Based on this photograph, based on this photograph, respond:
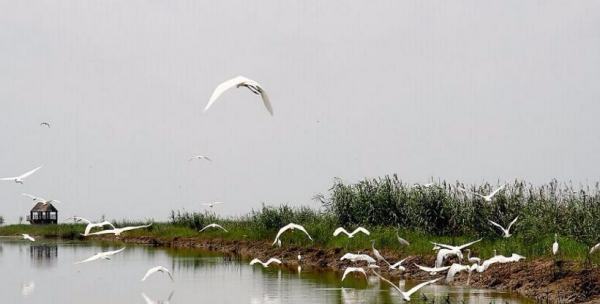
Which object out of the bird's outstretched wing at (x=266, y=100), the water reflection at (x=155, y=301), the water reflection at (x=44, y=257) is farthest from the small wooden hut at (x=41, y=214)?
the bird's outstretched wing at (x=266, y=100)

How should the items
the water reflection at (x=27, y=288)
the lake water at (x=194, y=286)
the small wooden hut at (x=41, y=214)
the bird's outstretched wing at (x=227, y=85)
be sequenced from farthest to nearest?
the small wooden hut at (x=41, y=214)
the water reflection at (x=27, y=288)
the lake water at (x=194, y=286)
the bird's outstretched wing at (x=227, y=85)

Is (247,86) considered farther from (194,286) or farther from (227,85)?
(194,286)

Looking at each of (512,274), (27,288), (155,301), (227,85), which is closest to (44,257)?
(27,288)

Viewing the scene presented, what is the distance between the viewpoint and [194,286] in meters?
17.5

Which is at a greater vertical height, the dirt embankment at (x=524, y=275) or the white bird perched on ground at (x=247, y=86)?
the white bird perched on ground at (x=247, y=86)

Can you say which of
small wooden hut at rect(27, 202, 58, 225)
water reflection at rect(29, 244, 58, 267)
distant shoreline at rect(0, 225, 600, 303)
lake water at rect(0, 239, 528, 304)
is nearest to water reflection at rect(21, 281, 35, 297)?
lake water at rect(0, 239, 528, 304)

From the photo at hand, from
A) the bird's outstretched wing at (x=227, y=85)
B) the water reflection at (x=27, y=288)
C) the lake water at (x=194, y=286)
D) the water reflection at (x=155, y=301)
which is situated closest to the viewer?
the bird's outstretched wing at (x=227, y=85)

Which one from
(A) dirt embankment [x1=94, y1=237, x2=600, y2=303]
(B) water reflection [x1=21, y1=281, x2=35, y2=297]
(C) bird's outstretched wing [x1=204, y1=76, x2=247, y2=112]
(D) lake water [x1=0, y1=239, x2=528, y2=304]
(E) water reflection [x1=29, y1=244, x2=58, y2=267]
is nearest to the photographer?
(C) bird's outstretched wing [x1=204, y1=76, x2=247, y2=112]

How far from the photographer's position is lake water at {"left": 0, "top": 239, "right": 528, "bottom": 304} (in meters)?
14.9

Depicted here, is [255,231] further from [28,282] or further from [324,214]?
[28,282]

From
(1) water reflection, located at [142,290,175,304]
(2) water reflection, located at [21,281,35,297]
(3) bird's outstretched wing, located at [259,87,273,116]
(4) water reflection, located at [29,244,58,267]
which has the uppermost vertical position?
(3) bird's outstretched wing, located at [259,87,273,116]

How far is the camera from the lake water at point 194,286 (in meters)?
14.9

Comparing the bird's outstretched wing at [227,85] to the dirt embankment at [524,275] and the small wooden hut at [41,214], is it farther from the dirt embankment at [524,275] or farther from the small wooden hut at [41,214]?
the small wooden hut at [41,214]

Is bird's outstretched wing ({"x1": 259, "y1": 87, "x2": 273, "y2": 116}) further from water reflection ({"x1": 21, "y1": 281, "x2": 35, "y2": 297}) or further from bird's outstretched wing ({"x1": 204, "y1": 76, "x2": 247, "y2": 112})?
water reflection ({"x1": 21, "y1": 281, "x2": 35, "y2": 297})
